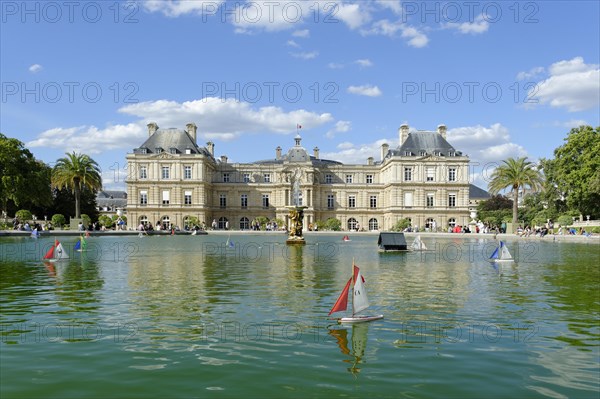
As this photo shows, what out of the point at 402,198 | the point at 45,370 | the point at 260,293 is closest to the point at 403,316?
the point at 260,293

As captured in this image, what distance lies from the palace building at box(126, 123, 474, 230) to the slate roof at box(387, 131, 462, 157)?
0.50 ft

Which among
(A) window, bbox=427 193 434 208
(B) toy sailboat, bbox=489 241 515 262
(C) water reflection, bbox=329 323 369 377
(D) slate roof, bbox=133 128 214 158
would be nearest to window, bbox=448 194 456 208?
(A) window, bbox=427 193 434 208

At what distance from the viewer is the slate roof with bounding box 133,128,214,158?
81.6 metres

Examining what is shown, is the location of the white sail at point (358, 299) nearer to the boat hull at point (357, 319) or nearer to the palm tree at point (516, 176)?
the boat hull at point (357, 319)

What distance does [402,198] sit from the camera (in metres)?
81.6

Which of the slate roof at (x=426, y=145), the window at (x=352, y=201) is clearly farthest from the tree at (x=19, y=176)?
the slate roof at (x=426, y=145)

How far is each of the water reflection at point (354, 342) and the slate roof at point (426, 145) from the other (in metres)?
73.9

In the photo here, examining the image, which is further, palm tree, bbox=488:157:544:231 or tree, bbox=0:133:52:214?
palm tree, bbox=488:157:544:231

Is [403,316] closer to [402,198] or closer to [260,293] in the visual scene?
[260,293]

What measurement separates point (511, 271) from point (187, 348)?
1453 centimetres

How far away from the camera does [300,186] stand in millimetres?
84750

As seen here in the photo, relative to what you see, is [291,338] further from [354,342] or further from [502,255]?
[502,255]

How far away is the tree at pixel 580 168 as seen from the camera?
52.3 m

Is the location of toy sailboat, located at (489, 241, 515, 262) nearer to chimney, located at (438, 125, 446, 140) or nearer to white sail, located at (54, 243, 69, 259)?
white sail, located at (54, 243, 69, 259)
